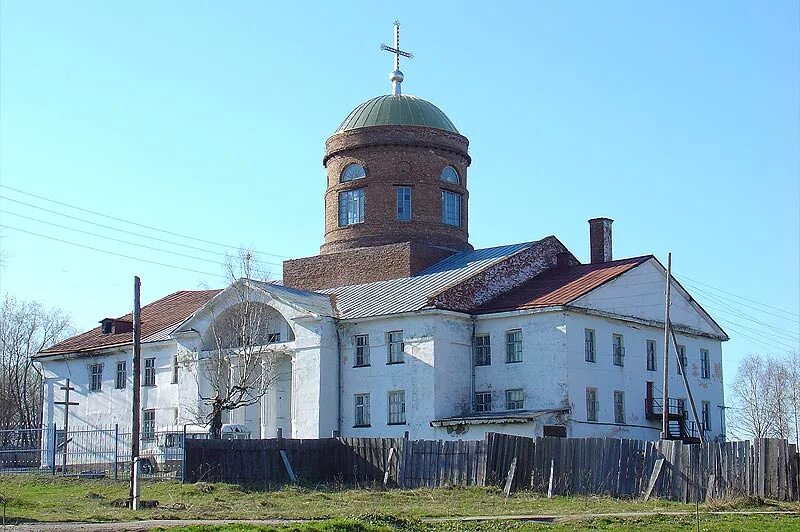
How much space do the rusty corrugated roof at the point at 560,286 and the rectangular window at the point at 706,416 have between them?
655 centimetres

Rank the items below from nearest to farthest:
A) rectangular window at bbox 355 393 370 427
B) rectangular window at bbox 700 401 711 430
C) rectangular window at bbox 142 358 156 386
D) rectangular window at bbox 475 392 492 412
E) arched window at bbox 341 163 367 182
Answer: rectangular window at bbox 475 392 492 412 → rectangular window at bbox 355 393 370 427 → rectangular window at bbox 700 401 711 430 → rectangular window at bbox 142 358 156 386 → arched window at bbox 341 163 367 182

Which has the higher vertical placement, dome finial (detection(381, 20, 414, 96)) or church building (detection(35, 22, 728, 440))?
dome finial (detection(381, 20, 414, 96))

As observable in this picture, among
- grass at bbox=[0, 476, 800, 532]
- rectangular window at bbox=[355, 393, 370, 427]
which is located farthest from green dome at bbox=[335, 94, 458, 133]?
grass at bbox=[0, 476, 800, 532]

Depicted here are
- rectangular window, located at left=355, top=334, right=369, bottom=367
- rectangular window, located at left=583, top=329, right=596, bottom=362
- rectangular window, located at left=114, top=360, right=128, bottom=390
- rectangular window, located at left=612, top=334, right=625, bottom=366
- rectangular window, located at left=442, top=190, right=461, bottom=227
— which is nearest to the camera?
rectangular window, located at left=583, top=329, right=596, bottom=362

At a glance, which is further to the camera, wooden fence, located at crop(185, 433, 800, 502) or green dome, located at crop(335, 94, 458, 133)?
green dome, located at crop(335, 94, 458, 133)

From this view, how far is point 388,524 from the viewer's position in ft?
67.1

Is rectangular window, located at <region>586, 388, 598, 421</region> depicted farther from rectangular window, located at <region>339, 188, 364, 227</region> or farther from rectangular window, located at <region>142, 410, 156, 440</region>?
rectangular window, located at <region>142, 410, 156, 440</region>

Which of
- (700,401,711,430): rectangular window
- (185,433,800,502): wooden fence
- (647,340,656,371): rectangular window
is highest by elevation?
(647,340,656,371): rectangular window

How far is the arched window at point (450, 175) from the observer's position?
47.2 m

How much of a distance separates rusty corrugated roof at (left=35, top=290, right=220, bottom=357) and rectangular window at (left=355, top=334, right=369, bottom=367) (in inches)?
345

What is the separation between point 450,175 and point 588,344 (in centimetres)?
1185

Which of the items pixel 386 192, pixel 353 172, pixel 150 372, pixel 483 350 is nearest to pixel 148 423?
pixel 150 372

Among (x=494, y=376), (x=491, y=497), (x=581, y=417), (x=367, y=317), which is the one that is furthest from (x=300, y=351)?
(x=491, y=497)

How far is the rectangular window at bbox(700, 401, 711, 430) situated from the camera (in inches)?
1721
